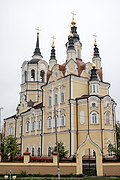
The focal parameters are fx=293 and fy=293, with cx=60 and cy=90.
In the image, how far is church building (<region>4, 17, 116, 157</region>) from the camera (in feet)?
144

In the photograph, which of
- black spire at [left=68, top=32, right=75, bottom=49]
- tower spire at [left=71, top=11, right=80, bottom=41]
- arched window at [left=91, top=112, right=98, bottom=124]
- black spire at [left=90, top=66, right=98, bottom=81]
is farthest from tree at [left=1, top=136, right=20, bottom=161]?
tower spire at [left=71, top=11, right=80, bottom=41]

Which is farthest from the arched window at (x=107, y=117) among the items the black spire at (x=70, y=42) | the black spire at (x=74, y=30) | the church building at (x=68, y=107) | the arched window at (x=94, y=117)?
the black spire at (x=74, y=30)

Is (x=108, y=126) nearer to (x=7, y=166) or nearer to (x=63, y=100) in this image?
(x=63, y=100)

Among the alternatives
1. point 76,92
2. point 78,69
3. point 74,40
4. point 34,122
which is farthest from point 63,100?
point 74,40

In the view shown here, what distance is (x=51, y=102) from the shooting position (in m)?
49.8

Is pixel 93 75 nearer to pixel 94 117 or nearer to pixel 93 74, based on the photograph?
pixel 93 74

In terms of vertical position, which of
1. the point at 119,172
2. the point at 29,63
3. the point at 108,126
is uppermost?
the point at 29,63

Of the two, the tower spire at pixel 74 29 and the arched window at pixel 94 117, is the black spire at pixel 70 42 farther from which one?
the arched window at pixel 94 117

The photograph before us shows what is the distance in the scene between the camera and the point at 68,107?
4566 centimetres

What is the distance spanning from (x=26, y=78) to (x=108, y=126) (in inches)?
933

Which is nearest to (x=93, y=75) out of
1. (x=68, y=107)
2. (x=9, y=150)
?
(x=68, y=107)

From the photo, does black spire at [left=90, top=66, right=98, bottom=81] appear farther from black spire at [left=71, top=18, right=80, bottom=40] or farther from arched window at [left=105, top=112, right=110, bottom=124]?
black spire at [left=71, top=18, right=80, bottom=40]

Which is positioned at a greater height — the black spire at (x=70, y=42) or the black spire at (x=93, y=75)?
the black spire at (x=70, y=42)

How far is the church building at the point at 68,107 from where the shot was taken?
44.0 m
